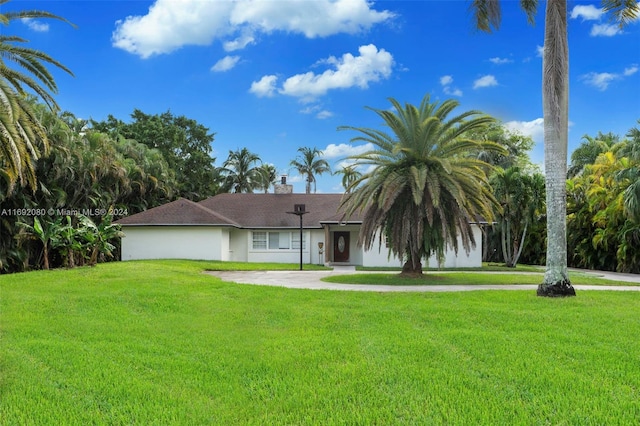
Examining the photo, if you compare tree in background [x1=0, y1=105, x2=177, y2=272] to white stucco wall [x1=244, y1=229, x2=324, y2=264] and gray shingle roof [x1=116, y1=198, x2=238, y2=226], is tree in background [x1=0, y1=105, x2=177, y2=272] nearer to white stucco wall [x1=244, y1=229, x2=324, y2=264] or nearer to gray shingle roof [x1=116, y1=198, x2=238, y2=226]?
gray shingle roof [x1=116, y1=198, x2=238, y2=226]

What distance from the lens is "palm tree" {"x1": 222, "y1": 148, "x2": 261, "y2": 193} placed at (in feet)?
165

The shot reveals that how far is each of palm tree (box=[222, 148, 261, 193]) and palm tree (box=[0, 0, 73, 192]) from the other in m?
34.7

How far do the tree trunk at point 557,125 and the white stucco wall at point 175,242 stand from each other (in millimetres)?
18951

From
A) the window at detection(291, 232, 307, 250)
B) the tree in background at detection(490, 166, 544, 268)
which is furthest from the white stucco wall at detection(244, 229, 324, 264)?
the tree in background at detection(490, 166, 544, 268)

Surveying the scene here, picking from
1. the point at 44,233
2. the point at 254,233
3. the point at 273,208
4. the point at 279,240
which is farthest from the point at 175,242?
the point at 44,233

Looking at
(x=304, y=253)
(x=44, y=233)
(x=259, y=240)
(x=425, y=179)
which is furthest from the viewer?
(x=259, y=240)

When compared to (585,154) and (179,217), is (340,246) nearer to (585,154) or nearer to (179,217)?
(179,217)

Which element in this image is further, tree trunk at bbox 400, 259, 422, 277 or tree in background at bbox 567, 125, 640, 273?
tree in background at bbox 567, 125, 640, 273

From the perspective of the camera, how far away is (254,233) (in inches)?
1164

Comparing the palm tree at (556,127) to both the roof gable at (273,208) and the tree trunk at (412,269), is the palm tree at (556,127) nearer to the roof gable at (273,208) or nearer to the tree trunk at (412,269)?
the tree trunk at (412,269)

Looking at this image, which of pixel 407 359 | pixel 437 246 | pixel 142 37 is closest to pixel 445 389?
pixel 407 359

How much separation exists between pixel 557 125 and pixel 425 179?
4742 mm

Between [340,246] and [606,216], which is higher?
[606,216]

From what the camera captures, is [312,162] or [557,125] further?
Result: [312,162]
